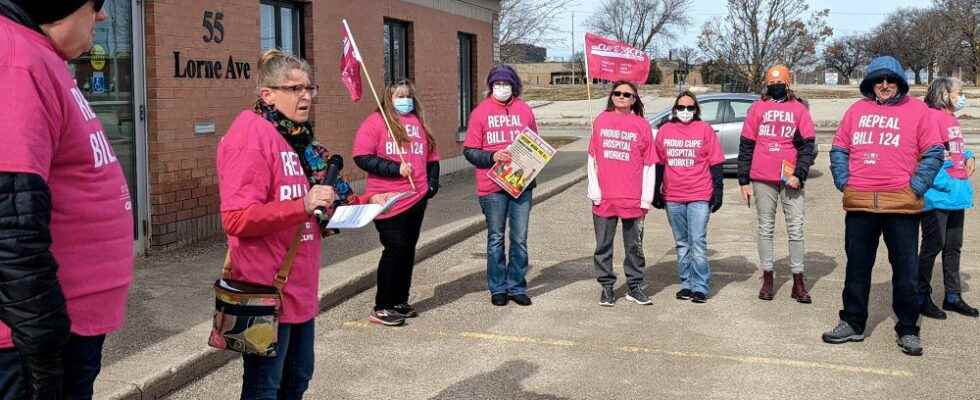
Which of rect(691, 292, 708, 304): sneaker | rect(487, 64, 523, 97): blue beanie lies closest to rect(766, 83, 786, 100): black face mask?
rect(691, 292, 708, 304): sneaker

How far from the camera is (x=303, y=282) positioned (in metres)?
3.55

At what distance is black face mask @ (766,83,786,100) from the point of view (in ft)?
24.0

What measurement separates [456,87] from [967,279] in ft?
31.8

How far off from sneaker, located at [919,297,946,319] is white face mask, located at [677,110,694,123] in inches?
83.1

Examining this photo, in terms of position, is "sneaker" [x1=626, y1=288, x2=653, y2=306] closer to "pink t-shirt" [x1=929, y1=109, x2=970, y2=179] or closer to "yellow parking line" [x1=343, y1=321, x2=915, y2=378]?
"yellow parking line" [x1=343, y1=321, x2=915, y2=378]

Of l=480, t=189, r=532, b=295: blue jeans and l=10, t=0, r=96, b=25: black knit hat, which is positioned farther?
l=480, t=189, r=532, b=295: blue jeans

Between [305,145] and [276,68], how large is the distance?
1.04ft

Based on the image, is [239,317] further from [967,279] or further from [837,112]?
[837,112]

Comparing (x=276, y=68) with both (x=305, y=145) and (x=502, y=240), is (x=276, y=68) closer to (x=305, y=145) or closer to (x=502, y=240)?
(x=305, y=145)

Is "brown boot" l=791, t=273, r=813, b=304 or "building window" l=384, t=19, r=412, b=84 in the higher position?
"building window" l=384, t=19, r=412, b=84

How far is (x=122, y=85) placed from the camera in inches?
328

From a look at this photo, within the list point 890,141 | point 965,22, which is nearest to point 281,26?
point 890,141

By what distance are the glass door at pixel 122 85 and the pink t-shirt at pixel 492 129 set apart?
318 cm

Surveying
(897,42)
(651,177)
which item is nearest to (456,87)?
(651,177)
